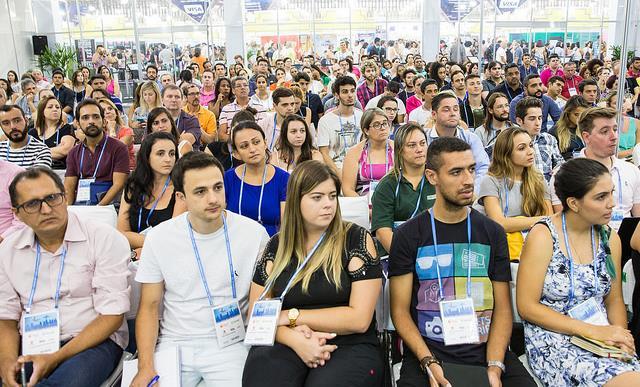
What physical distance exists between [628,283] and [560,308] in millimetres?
565

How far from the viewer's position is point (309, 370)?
2.25 metres

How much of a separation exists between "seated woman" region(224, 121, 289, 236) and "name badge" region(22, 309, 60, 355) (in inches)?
58.0

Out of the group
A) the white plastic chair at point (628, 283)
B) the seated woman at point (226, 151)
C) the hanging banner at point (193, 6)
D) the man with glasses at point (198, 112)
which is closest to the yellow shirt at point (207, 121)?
the man with glasses at point (198, 112)

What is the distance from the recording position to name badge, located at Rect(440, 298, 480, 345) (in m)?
2.25

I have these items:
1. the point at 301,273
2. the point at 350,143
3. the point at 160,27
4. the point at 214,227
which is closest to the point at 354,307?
the point at 301,273

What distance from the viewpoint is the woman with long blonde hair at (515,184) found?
3355mm

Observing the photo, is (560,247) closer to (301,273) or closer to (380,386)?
(380,386)

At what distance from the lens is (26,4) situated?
18.4 m

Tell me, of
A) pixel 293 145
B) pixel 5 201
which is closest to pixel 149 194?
pixel 5 201

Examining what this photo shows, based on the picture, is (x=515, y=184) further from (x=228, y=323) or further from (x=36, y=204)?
(x=36, y=204)

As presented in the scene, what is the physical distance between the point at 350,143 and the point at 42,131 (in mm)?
3593

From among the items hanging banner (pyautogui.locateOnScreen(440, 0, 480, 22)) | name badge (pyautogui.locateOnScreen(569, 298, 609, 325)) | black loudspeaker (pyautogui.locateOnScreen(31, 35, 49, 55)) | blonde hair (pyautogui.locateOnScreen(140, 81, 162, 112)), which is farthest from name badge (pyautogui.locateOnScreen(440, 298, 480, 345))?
black loudspeaker (pyautogui.locateOnScreen(31, 35, 49, 55))

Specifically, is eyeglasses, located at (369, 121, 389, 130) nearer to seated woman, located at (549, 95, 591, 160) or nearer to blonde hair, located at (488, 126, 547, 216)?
blonde hair, located at (488, 126, 547, 216)

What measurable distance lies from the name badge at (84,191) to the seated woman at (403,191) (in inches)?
101
